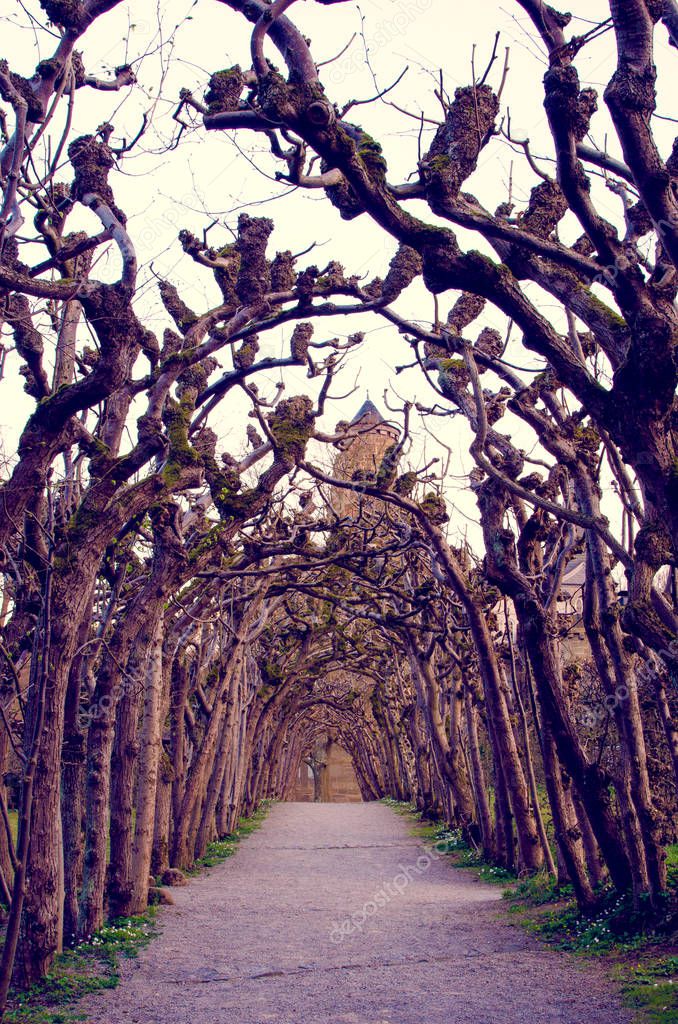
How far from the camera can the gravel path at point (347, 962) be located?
21.1 feet

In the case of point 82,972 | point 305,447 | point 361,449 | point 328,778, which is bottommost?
point 328,778

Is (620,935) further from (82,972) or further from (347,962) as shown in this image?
(82,972)

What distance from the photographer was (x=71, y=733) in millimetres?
8141

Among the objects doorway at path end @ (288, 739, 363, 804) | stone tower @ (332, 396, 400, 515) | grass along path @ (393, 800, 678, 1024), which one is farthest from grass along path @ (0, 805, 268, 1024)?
doorway at path end @ (288, 739, 363, 804)

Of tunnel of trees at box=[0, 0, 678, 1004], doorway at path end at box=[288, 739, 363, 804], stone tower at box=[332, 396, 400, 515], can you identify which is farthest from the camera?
doorway at path end at box=[288, 739, 363, 804]

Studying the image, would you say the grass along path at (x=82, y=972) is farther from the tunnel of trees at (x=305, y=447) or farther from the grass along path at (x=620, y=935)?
the grass along path at (x=620, y=935)

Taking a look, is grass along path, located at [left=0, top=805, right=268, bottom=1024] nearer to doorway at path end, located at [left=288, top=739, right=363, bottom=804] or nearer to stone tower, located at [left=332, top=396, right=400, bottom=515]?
stone tower, located at [left=332, top=396, right=400, bottom=515]

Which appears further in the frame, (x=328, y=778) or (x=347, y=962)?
(x=328, y=778)

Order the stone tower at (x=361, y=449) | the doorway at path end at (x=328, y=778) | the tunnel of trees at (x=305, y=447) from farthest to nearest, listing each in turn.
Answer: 1. the doorway at path end at (x=328, y=778)
2. the stone tower at (x=361, y=449)
3. the tunnel of trees at (x=305, y=447)

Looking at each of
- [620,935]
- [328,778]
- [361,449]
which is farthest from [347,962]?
[328,778]

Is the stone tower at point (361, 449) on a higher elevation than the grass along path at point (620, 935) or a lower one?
higher

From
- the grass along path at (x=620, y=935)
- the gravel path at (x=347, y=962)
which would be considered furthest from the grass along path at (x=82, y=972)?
the grass along path at (x=620, y=935)

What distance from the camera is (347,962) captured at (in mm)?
8148

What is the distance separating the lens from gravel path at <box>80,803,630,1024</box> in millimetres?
6422
